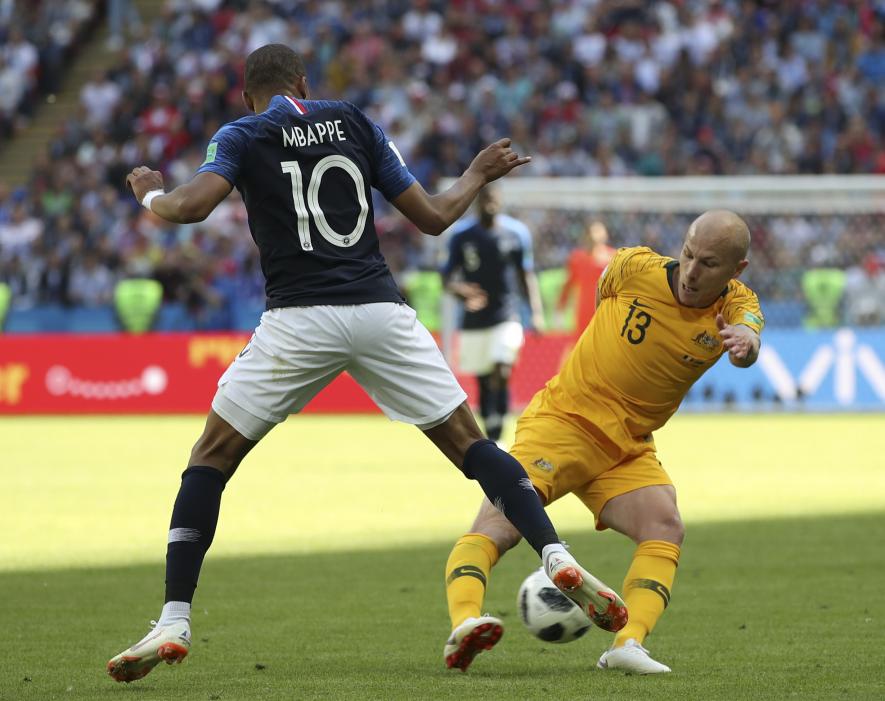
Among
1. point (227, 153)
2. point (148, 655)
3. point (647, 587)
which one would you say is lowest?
point (647, 587)

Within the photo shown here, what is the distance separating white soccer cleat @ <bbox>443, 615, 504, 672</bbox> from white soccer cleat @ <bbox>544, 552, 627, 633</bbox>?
240 mm

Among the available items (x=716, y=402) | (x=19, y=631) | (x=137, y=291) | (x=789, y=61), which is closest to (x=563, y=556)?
(x=19, y=631)

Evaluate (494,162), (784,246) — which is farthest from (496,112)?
(494,162)

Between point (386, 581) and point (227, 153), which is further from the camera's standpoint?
point (386, 581)

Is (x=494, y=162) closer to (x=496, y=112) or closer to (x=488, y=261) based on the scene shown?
(x=488, y=261)

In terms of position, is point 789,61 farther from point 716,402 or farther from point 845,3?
point 716,402

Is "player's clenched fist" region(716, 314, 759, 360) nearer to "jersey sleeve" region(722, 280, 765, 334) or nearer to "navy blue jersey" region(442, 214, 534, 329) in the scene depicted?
"jersey sleeve" region(722, 280, 765, 334)

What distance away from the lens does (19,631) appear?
6.43 m

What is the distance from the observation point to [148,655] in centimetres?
512

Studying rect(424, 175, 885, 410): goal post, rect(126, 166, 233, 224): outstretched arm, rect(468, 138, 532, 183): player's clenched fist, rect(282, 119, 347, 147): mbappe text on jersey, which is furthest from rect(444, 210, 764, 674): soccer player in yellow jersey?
rect(424, 175, 885, 410): goal post

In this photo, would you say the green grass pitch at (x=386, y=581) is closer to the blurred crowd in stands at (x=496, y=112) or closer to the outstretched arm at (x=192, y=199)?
the outstretched arm at (x=192, y=199)

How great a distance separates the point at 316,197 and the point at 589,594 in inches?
63.9

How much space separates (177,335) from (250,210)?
16369 millimetres

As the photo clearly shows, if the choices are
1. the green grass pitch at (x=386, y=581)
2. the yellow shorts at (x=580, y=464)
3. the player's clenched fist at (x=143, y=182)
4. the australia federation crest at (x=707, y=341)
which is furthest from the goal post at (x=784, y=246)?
the player's clenched fist at (x=143, y=182)
